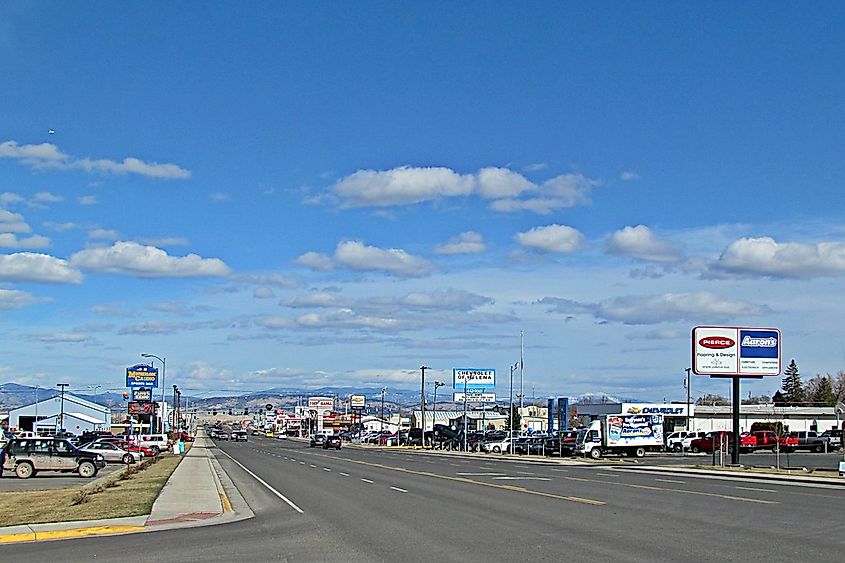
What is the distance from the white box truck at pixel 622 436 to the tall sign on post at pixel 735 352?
16.9 metres

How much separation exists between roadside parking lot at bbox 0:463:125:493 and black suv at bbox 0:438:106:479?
1.36ft

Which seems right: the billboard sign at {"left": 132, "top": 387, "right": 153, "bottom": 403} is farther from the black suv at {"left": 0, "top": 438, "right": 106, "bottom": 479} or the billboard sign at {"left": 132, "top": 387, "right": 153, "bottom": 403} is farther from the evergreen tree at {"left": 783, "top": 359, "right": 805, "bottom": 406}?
the evergreen tree at {"left": 783, "top": 359, "right": 805, "bottom": 406}

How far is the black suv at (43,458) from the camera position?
4522 cm

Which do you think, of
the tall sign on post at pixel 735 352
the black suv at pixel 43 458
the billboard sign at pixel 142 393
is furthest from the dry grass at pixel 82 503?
the billboard sign at pixel 142 393

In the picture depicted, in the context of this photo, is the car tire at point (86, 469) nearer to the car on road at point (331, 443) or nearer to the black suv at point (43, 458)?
the black suv at point (43, 458)

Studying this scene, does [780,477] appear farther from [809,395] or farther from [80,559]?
[809,395]

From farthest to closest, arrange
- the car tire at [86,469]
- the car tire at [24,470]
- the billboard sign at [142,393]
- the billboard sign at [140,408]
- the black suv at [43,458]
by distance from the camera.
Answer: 1. the billboard sign at [142,393]
2. the billboard sign at [140,408]
3. the car tire at [86,469]
4. the black suv at [43,458]
5. the car tire at [24,470]

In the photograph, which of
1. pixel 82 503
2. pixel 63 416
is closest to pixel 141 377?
pixel 63 416

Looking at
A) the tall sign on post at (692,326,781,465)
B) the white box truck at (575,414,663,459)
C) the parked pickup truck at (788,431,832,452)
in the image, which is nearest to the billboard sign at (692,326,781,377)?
the tall sign on post at (692,326,781,465)

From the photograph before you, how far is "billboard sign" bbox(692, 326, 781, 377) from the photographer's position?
186 ft

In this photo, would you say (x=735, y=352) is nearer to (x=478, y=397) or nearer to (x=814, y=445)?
(x=814, y=445)

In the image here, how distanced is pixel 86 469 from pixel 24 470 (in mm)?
2612

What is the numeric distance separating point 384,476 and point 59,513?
21.7 meters

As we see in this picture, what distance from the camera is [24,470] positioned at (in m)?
45.1
